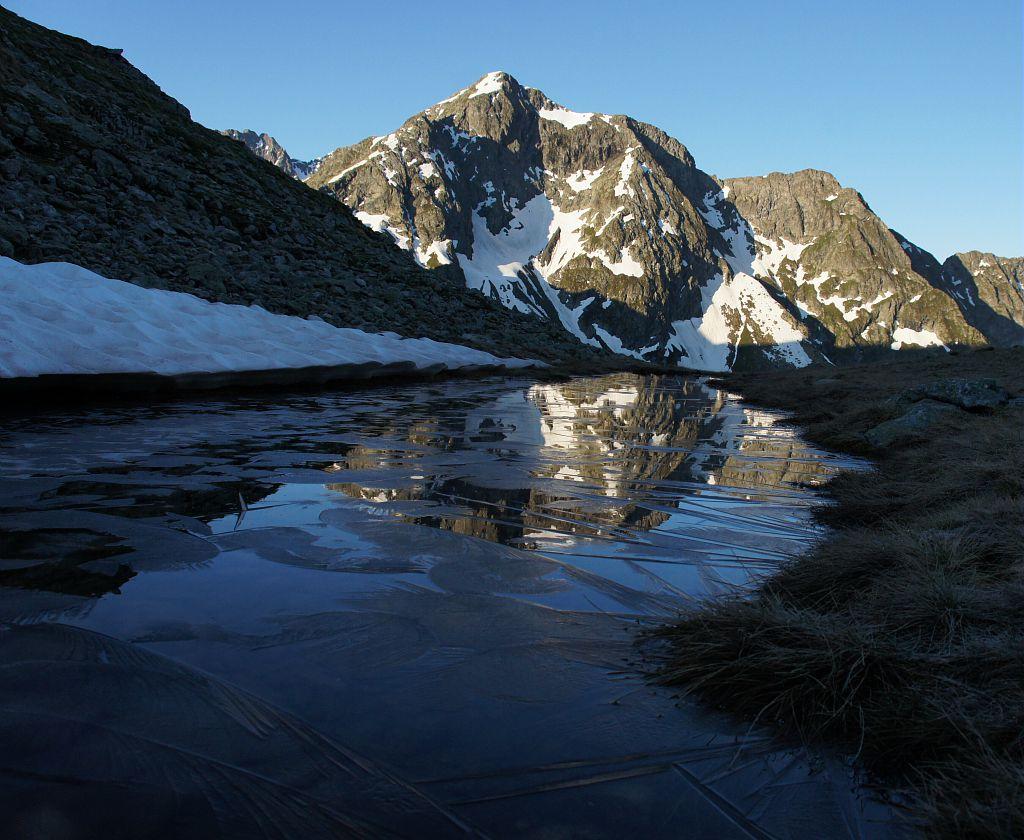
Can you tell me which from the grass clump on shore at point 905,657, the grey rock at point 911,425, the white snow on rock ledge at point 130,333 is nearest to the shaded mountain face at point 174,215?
the white snow on rock ledge at point 130,333

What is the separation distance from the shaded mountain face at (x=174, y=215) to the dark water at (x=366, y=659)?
17005mm

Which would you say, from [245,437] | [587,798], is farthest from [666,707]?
[245,437]

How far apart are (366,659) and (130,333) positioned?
1102 cm

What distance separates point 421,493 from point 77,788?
427 centimetres

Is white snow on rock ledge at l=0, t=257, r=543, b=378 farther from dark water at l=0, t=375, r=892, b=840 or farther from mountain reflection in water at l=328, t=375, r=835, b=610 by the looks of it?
mountain reflection in water at l=328, t=375, r=835, b=610

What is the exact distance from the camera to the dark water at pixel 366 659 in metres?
1.95

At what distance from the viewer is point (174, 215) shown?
2994 cm

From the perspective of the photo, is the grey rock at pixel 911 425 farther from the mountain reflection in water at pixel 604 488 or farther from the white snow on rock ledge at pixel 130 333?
the white snow on rock ledge at pixel 130 333

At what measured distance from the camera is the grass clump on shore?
1.96 metres

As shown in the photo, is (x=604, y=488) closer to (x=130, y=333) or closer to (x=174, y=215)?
(x=130, y=333)

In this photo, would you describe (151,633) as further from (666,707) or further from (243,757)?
(666,707)

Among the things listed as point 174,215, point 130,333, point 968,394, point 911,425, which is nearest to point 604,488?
point 911,425

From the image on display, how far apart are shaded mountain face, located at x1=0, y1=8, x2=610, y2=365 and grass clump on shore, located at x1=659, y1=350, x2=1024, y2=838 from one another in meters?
20.4

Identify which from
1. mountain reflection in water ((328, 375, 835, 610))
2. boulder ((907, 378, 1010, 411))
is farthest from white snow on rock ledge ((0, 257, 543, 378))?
boulder ((907, 378, 1010, 411))
